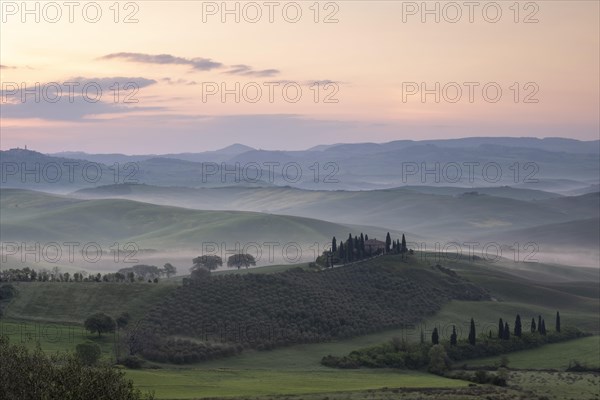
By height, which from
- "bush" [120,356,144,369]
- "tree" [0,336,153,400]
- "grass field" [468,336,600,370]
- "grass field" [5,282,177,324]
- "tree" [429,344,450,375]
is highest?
"tree" [0,336,153,400]

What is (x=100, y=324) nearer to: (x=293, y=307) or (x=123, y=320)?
(x=123, y=320)

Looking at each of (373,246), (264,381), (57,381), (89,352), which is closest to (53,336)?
(89,352)

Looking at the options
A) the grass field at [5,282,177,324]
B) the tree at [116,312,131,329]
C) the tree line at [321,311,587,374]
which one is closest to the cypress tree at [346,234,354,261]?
the grass field at [5,282,177,324]

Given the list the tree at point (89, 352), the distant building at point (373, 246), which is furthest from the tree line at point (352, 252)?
the tree at point (89, 352)

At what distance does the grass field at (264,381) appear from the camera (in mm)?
71062

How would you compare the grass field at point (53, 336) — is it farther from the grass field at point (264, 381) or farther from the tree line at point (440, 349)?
the tree line at point (440, 349)

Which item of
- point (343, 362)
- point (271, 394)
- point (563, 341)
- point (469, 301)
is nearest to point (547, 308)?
point (469, 301)

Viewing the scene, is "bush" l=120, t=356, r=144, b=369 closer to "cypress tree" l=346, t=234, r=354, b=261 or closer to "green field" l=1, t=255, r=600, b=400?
"green field" l=1, t=255, r=600, b=400

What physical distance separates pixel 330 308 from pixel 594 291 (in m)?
87.5

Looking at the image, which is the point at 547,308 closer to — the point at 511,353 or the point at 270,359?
the point at 511,353

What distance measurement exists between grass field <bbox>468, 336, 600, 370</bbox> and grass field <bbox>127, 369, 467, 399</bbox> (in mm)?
15523

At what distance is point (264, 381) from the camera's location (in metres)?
79.8

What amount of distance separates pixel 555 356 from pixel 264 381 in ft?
154

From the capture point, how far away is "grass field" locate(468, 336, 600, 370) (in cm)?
10131
